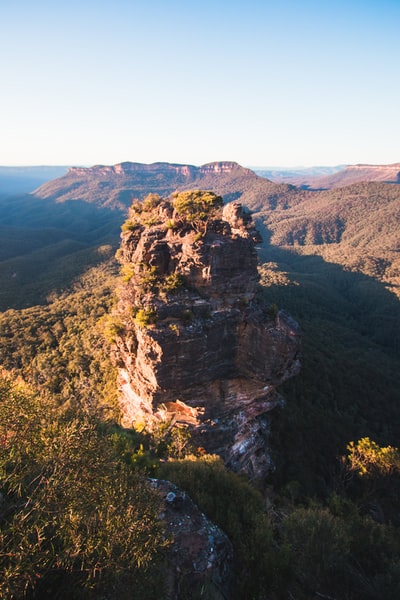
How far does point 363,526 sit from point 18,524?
19194 millimetres

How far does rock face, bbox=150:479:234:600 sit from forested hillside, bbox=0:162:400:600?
0.29 meters

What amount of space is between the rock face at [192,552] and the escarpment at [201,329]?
934 cm

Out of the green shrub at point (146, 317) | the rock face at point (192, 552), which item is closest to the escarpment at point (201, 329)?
the green shrub at point (146, 317)

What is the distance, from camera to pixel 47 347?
1576 inches

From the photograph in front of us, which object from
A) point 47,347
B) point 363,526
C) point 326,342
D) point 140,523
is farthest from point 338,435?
point 47,347

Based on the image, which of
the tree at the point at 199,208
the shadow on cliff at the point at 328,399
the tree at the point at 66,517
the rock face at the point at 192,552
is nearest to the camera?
the tree at the point at 66,517

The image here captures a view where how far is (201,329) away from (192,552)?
12.8 m

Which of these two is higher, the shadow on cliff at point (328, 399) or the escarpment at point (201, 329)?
the escarpment at point (201, 329)

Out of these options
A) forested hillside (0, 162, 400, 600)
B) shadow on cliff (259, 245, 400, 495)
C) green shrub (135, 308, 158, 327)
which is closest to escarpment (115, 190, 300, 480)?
green shrub (135, 308, 158, 327)

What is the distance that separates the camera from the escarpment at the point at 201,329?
2205 cm

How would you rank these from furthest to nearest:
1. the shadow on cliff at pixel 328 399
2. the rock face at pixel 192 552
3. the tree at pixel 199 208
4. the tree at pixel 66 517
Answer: the shadow on cliff at pixel 328 399
the tree at pixel 199 208
the rock face at pixel 192 552
the tree at pixel 66 517

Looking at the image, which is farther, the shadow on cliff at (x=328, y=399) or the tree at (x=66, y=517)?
the shadow on cliff at (x=328, y=399)

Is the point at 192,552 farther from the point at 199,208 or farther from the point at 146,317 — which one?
the point at 199,208

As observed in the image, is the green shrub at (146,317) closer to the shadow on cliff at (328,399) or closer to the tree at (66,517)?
the tree at (66,517)
